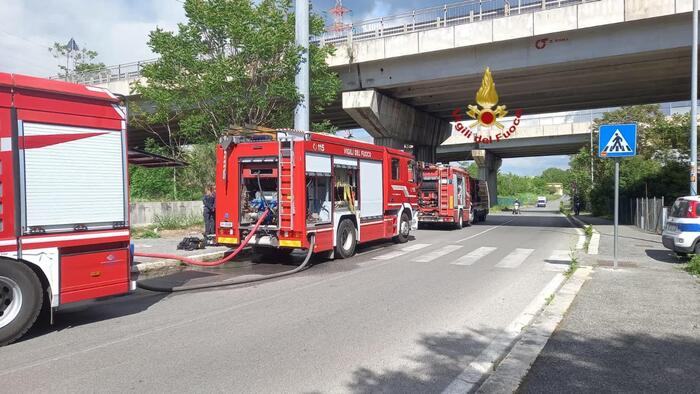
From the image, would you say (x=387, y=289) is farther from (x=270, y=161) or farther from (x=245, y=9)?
(x=245, y=9)

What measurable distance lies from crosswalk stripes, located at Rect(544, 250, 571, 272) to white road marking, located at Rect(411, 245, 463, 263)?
8.78 ft

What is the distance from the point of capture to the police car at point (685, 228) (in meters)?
11.0

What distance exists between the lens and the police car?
36.1 ft

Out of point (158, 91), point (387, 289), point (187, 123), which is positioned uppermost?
point (158, 91)

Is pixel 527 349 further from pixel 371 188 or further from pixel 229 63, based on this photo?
pixel 229 63

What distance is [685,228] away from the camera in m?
11.2

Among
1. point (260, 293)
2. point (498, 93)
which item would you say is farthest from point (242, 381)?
point (498, 93)

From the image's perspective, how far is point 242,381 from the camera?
4.35 meters

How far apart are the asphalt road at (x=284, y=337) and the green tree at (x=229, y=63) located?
982 centimetres

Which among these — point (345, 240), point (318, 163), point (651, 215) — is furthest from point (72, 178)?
point (651, 215)

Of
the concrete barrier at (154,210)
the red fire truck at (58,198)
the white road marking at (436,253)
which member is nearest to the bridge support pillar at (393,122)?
the concrete barrier at (154,210)

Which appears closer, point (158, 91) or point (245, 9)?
point (245, 9)

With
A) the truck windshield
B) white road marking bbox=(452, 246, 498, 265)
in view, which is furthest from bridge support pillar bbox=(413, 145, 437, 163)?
the truck windshield

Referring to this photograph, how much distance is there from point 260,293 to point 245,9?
1199 centimetres
